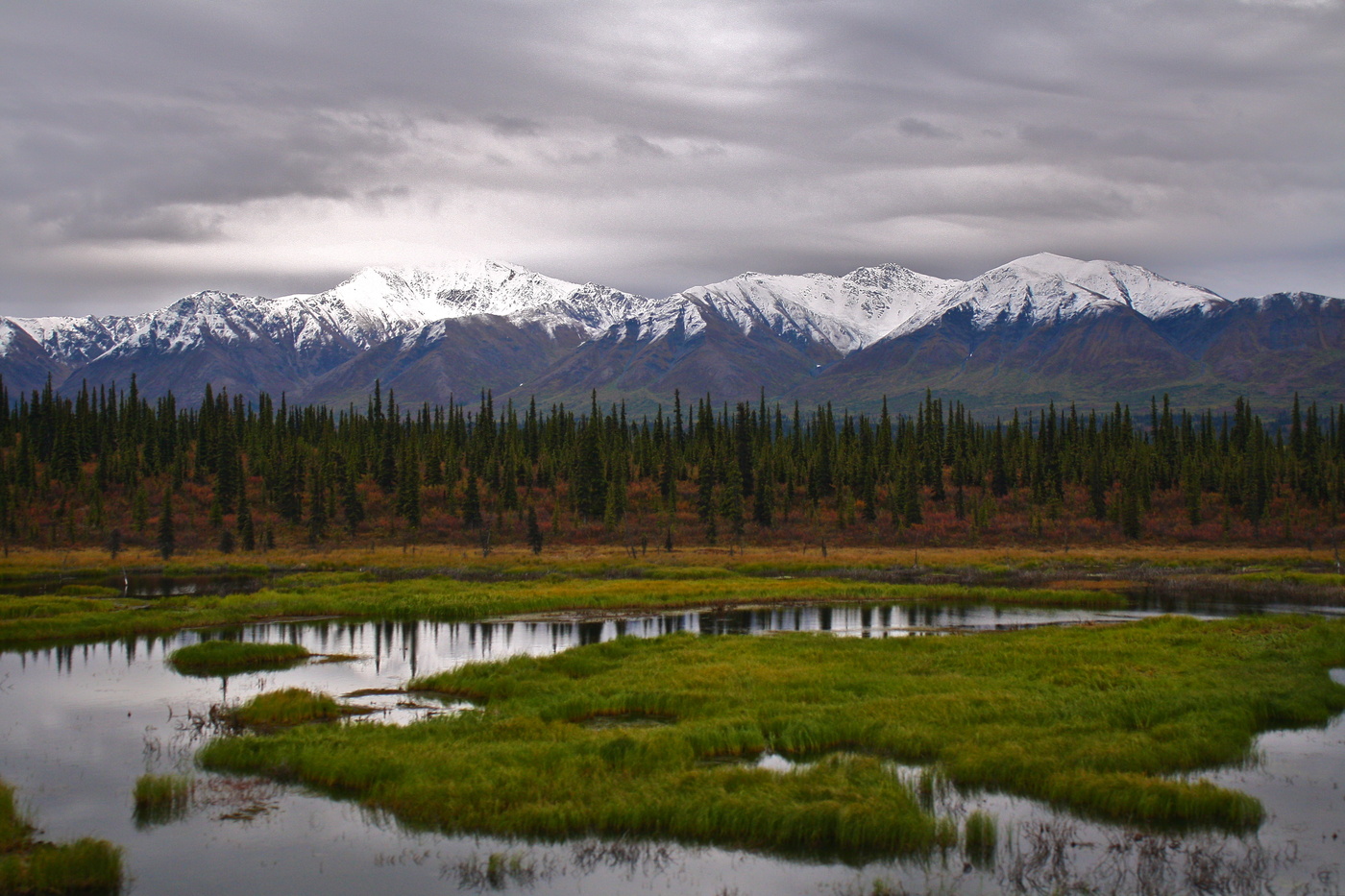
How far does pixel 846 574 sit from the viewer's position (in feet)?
257

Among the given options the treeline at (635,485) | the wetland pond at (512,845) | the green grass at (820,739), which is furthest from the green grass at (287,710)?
the treeline at (635,485)

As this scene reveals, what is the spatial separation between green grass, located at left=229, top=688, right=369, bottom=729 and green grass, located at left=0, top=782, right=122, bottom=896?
1001 cm

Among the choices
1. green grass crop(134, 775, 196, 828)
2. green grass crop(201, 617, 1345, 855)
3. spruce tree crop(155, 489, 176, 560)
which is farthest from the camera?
spruce tree crop(155, 489, 176, 560)

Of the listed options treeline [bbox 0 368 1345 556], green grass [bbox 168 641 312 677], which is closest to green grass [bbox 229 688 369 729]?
green grass [bbox 168 641 312 677]

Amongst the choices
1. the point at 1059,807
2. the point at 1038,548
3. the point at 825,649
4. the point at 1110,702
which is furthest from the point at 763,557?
the point at 1059,807

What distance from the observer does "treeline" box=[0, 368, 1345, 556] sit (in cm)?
11000

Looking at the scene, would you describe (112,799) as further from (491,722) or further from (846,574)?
(846,574)

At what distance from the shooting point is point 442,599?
57375mm

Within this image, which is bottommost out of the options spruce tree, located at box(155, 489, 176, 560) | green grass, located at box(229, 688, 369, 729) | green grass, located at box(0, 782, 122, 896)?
spruce tree, located at box(155, 489, 176, 560)

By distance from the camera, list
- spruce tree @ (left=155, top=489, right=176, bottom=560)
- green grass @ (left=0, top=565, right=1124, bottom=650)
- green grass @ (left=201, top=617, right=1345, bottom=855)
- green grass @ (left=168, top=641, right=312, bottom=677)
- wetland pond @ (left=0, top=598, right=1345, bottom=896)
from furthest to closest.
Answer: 1. spruce tree @ (left=155, top=489, right=176, bottom=560)
2. green grass @ (left=0, top=565, right=1124, bottom=650)
3. green grass @ (left=168, top=641, right=312, bottom=677)
4. green grass @ (left=201, top=617, right=1345, bottom=855)
5. wetland pond @ (left=0, top=598, right=1345, bottom=896)

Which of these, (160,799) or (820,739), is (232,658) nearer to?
(160,799)

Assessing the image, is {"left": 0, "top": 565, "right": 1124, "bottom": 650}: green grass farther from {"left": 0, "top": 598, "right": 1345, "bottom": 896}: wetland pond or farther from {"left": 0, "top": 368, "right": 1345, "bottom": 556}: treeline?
{"left": 0, "top": 368, "right": 1345, "bottom": 556}: treeline

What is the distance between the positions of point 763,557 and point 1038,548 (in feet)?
103

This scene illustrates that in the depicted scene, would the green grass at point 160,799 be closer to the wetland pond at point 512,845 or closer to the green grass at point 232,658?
the wetland pond at point 512,845
